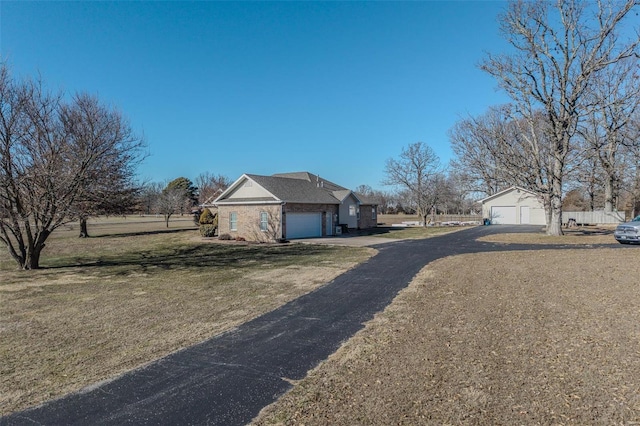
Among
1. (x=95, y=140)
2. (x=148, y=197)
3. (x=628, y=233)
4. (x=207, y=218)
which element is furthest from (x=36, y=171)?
(x=148, y=197)

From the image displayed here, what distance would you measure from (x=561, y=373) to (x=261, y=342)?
13.0ft

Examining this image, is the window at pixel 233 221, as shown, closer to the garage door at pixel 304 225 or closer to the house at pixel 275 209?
the house at pixel 275 209

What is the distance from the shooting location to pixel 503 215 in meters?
42.0

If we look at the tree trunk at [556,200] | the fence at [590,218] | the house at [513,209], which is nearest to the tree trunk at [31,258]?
the tree trunk at [556,200]

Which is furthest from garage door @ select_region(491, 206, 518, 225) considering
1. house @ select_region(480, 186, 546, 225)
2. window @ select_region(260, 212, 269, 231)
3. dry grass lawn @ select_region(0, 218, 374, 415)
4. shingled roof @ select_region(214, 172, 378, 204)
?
dry grass lawn @ select_region(0, 218, 374, 415)

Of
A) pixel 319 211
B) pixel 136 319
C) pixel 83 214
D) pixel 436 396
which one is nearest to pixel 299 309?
pixel 136 319

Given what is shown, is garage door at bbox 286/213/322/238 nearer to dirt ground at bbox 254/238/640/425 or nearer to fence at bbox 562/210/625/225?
dirt ground at bbox 254/238/640/425

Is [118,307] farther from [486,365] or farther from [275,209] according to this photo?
[275,209]

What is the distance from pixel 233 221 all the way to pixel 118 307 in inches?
737

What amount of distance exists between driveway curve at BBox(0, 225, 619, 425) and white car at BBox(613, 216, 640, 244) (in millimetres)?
16567

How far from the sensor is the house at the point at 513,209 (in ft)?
131

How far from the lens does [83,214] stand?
14094 millimetres

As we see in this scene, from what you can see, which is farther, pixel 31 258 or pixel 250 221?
pixel 250 221

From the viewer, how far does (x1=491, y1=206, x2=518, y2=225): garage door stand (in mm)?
41312
